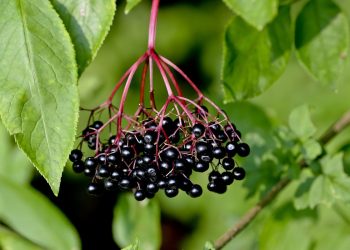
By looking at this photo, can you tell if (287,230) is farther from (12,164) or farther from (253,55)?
(12,164)

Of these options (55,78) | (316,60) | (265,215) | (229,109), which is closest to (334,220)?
(265,215)

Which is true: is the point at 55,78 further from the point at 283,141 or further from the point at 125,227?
the point at 125,227

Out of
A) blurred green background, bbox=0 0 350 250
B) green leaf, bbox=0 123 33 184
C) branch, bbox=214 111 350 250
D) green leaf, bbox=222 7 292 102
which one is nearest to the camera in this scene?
green leaf, bbox=222 7 292 102

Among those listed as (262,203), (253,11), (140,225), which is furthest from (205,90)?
(253,11)

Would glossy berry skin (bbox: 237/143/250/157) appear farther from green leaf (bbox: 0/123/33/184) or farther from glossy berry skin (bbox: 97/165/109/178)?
green leaf (bbox: 0/123/33/184)

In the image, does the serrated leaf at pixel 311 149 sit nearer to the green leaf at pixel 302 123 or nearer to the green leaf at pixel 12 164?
the green leaf at pixel 302 123

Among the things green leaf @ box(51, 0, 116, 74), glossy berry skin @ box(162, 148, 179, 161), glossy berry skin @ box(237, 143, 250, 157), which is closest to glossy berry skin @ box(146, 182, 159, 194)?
glossy berry skin @ box(162, 148, 179, 161)

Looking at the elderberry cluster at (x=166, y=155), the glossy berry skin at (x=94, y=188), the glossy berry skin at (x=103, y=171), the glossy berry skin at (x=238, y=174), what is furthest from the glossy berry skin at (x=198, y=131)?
the glossy berry skin at (x=94, y=188)
